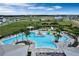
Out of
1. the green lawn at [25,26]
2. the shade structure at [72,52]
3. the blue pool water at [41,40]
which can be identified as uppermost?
the green lawn at [25,26]

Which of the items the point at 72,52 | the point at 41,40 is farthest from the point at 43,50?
the point at 72,52

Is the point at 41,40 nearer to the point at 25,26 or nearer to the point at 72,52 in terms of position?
the point at 25,26

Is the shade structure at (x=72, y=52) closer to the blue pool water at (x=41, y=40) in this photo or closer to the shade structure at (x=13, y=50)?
the blue pool water at (x=41, y=40)

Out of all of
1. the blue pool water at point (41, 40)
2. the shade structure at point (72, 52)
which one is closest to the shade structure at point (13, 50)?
the blue pool water at point (41, 40)

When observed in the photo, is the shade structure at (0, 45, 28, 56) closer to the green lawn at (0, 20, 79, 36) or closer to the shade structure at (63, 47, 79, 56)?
the green lawn at (0, 20, 79, 36)

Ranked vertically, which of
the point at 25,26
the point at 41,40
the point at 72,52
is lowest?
the point at 72,52

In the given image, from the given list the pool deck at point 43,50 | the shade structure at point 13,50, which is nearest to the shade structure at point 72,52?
the pool deck at point 43,50

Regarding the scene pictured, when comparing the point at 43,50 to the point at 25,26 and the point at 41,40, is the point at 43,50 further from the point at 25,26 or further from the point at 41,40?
the point at 25,26

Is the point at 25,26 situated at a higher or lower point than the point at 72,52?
A: higher

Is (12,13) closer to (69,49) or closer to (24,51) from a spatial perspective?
(24,51)

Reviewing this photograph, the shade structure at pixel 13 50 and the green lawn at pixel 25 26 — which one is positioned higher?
the green lawn at pixel 25 26

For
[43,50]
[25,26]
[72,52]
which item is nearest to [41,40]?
[43,50]

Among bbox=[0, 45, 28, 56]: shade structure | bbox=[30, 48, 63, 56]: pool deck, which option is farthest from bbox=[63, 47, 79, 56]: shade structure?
bbox=[0, 45, 28, 56]: shade structure

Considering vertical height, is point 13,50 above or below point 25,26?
below
